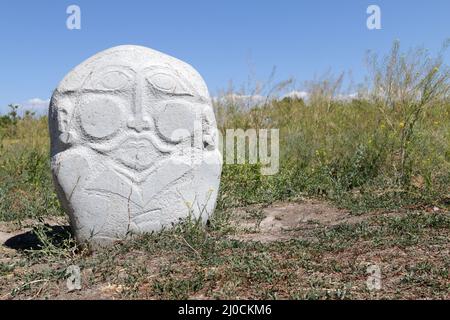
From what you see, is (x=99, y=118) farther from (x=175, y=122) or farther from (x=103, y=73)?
(x=175, y=122)

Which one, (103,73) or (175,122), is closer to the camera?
(103,73)

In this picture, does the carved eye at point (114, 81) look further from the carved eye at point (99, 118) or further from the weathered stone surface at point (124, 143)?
the carved eye at point (99, 118)

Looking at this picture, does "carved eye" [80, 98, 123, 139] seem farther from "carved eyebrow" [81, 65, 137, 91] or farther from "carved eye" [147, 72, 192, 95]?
"carved eye" [147, 72, 192, 95]

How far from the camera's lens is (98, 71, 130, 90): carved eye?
14.1ft

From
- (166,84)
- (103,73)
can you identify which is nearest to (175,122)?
(166,84)

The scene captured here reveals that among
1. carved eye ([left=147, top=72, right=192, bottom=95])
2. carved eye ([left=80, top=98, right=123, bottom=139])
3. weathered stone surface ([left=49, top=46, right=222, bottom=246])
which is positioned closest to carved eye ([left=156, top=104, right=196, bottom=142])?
weathered stone surface ([left=49, top=46, right=222, bottom=246])

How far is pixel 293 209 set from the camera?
5965 millimetres

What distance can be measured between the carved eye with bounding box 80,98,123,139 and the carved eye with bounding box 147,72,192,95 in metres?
0.37

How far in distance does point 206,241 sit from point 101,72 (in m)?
1.60

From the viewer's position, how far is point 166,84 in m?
4.40

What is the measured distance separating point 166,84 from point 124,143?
594mm

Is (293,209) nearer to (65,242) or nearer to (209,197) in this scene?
(209,197)
